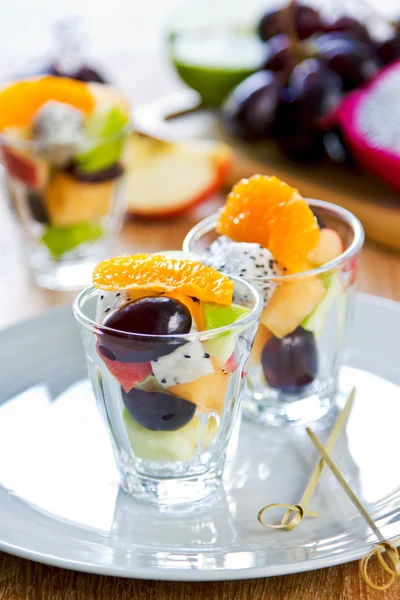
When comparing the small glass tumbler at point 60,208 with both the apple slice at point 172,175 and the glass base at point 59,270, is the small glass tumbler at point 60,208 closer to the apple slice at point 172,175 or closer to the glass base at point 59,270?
the glass base at point 59,270

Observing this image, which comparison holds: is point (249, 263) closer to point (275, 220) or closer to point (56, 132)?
point (275, 220)

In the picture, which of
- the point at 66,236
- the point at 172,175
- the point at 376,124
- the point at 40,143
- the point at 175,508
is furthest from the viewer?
the point at 172,175

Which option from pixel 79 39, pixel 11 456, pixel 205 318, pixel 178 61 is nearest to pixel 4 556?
pixel 11 456

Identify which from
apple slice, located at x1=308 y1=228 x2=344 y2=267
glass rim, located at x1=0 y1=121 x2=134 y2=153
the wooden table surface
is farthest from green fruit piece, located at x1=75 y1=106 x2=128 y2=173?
the wooden table surface

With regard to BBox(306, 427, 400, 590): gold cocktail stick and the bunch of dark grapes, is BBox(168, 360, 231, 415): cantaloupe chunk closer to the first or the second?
BBox(306, 427, 400, 590): gold cocktail stick

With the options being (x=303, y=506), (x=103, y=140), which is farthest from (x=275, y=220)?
(x=103, y=140)

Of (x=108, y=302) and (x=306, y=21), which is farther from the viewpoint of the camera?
(x=306, y=21)
